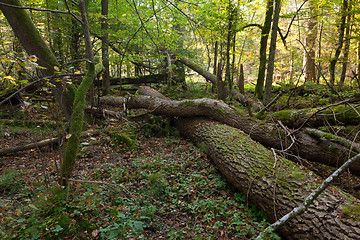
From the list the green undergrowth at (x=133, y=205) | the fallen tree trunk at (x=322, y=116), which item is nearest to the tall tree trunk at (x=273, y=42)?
the fallen tree trunk at (x=322, y=116)

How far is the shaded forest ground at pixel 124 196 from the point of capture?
9.05 feet

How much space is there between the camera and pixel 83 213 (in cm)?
297

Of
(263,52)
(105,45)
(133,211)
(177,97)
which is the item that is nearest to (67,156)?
(133,211)

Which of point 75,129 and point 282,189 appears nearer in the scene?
point 282,189

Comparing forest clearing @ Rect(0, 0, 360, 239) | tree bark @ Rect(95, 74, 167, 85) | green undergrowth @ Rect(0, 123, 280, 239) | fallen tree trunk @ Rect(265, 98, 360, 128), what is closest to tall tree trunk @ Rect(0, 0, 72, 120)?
forest clearing @ Rect(0, 0, 360, 239)

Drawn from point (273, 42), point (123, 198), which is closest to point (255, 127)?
point (273, 42)

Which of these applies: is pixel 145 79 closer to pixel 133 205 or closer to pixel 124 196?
pixel 124 196

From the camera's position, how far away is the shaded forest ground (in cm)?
276

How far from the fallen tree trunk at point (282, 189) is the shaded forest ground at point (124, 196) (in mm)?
297

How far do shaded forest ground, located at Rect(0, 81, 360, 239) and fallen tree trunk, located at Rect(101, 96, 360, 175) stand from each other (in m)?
0.45

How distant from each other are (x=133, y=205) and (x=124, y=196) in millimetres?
296

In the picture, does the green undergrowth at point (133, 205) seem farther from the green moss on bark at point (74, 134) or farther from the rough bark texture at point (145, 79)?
the rough bark texture at point (145, 79)

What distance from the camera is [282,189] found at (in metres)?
3.08

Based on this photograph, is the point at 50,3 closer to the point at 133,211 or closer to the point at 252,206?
the point at 133,211
